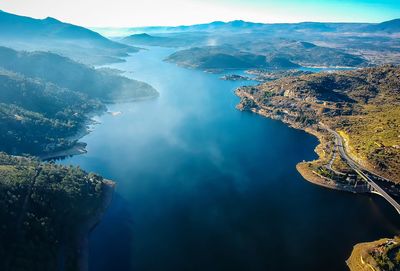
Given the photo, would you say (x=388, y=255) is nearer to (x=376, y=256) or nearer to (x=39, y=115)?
(x=376, y=256)

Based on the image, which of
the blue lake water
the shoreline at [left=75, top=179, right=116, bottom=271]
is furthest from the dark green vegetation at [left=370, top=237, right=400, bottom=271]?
the shoreline at [left=75, top=179, right=116, bottom=271]

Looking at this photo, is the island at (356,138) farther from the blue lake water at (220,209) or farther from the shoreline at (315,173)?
the blue lake water at (220,209)

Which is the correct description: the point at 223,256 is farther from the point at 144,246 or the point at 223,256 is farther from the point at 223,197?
the point at 223,197

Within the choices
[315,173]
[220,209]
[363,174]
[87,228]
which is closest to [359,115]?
[363,174]

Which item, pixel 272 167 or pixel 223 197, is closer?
pixel 223 197

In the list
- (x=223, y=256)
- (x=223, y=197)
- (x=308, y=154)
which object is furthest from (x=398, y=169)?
(x=223, y=256)

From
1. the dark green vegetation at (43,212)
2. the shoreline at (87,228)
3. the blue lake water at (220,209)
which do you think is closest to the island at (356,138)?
the blue lake water at (220,209)
